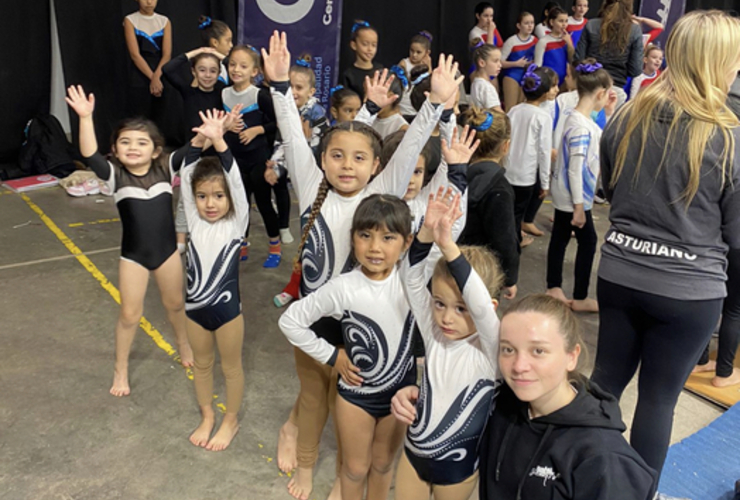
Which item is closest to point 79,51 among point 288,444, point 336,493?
point 288,444

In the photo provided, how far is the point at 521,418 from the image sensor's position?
1.74 meters

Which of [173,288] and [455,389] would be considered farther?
[173,288]

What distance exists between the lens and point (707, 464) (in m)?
2.97

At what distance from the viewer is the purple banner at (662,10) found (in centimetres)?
1064

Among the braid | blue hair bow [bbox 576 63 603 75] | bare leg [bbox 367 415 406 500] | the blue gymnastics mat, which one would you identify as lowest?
the blue gymnastics mat

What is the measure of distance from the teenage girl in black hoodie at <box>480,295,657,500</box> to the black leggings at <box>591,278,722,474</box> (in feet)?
1.91

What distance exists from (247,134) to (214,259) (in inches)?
82.5

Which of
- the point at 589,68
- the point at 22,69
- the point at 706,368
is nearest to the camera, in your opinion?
the point at 706,368

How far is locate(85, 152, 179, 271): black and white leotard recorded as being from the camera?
311 centimetres

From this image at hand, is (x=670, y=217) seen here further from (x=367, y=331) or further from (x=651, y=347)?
(x=367, y=331)

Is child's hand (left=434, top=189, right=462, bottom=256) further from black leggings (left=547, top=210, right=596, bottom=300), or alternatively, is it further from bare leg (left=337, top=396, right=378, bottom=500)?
black leggings (left=547, top=210, right=596, bottom=300)

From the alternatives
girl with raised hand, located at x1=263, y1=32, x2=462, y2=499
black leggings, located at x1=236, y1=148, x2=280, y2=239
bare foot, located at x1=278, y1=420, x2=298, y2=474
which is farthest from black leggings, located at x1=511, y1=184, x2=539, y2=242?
bare foot, located at x1=278, y1=420, x2=298, y2=474

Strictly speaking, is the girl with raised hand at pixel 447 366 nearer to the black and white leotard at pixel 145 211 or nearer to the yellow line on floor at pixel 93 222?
the black and white leotard at pixel 145 211

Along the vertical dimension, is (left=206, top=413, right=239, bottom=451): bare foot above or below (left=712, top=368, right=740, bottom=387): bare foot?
below
